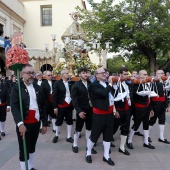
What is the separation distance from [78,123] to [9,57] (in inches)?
103

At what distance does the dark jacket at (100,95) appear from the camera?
4.76 metres

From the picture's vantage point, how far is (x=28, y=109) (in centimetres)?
403

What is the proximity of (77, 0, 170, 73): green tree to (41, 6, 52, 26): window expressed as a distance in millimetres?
8370

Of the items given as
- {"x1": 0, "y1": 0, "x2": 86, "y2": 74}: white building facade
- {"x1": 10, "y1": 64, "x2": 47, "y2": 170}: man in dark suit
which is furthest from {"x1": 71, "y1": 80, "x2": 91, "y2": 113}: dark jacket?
{"x1": 0, "y1": 0, "x2": 86, "y2": 74}: white building facade

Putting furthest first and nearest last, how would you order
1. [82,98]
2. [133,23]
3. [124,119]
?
A: [133,23] < [82,98] < [124,119]

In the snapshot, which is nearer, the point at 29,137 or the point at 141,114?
the point at 29,137

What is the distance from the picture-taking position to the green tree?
20141mm

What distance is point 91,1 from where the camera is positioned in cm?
2272

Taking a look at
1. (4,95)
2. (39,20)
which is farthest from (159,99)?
(39,20)

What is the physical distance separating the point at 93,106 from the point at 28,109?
1.53 metres

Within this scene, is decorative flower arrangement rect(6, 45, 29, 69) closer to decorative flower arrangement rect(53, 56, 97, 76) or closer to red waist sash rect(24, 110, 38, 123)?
red waist sash rect(24, 110, 38, 123)

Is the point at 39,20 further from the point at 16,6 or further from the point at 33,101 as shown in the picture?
the point at 33,101

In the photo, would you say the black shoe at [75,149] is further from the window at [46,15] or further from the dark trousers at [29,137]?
the window at [46,15]

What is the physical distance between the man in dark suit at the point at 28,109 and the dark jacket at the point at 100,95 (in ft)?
3.66
